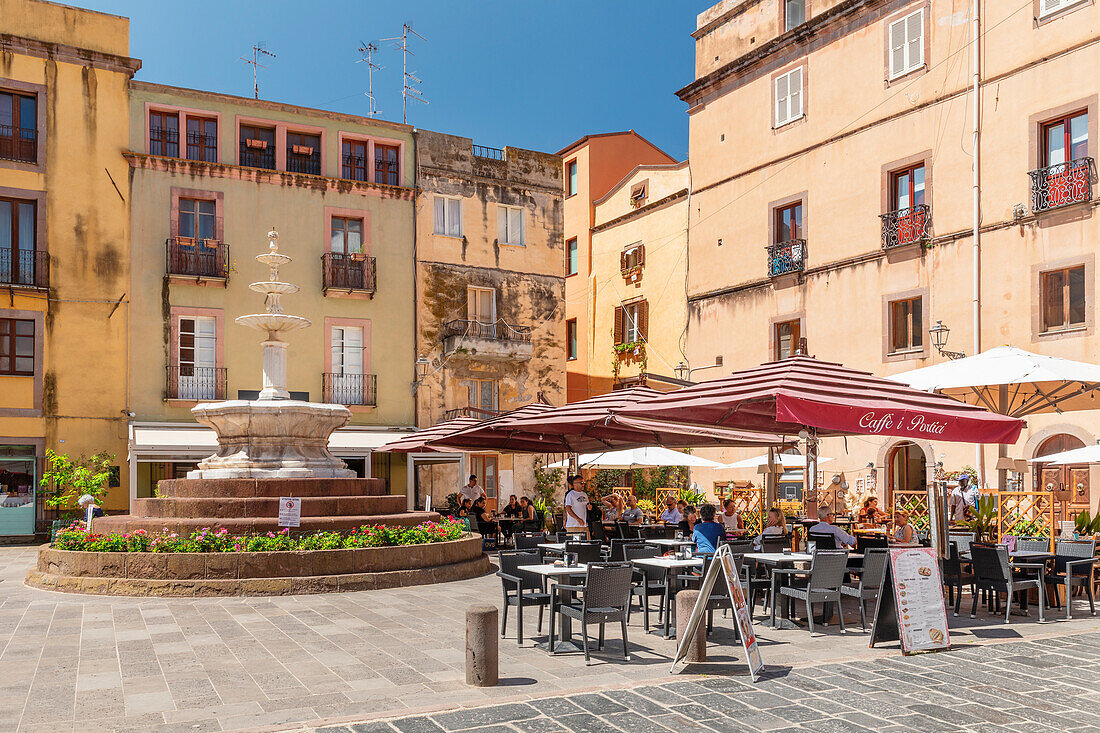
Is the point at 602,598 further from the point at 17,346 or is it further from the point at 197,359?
the point at 17,346

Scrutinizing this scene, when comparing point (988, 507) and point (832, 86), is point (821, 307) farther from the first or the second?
Answer: point (988, 507)

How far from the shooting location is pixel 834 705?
7.39 meters

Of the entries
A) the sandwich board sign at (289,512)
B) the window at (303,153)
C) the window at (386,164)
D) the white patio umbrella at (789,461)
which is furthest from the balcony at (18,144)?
the white patio umbrella at (789,461)

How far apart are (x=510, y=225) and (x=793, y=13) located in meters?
11.2

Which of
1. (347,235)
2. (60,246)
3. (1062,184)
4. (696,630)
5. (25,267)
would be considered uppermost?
(347,235)

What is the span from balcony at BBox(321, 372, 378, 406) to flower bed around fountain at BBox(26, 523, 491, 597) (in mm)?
14838

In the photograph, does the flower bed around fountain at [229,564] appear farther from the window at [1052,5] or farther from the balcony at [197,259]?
the window at [1052,5]

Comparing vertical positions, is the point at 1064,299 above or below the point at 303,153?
below

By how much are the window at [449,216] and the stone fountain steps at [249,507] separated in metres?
17.3

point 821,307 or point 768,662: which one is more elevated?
point 821,307

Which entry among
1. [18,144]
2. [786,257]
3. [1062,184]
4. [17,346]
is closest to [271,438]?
[17,346]

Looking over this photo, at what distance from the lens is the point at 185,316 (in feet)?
90.7

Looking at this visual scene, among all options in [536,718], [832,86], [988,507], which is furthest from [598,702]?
[832,86]

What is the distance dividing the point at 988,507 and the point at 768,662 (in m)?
7.35
